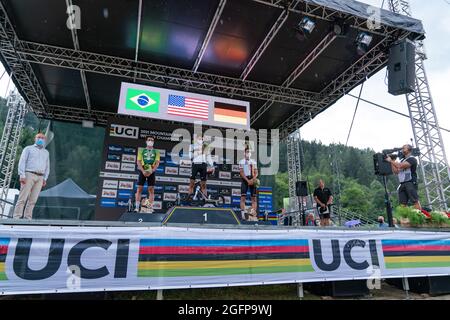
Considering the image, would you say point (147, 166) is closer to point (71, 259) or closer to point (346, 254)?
point (71, 259)

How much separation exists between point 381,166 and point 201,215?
3.16 meters

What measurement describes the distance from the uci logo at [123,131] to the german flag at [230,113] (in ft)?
10.5

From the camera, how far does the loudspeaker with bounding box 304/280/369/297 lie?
3.66 meters

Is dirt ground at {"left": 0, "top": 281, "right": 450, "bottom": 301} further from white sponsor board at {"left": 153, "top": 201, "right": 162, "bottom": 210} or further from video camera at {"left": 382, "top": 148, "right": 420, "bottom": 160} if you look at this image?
white sponsor board at {"left": 153, "top": 201, "right": 162, "bottom": 210}

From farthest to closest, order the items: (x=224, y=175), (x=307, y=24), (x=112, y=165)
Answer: (x=224, y=175)
(x=112, y=165)
(x=307, y=24)

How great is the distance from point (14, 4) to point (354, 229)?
8342 mm

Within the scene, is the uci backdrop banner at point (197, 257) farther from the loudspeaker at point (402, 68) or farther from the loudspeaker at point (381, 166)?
the loudspeaker at point (402, 68)

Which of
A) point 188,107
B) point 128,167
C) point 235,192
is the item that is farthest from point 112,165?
point 235,192

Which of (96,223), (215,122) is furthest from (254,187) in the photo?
(96,223)

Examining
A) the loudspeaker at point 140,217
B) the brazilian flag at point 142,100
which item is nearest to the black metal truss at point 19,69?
the brazilian flag at point 142,100

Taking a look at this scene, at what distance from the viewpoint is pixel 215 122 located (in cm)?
828

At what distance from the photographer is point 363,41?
23.1ft

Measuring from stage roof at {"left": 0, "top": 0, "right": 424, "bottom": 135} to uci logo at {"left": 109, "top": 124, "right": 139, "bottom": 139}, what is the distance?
4.09 ft

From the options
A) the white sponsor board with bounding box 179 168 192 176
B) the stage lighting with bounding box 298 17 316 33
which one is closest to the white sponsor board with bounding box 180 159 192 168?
the white sponsor board with bounding box 179 168 192 176
